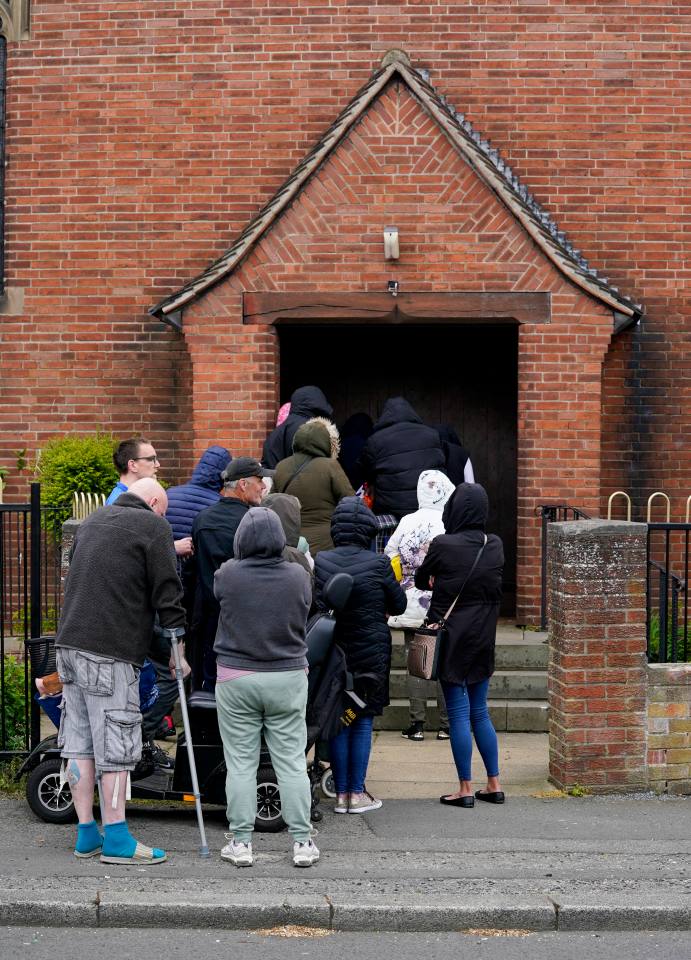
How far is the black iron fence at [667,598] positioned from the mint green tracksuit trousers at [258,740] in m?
2.59

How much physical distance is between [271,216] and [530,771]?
5034 mm

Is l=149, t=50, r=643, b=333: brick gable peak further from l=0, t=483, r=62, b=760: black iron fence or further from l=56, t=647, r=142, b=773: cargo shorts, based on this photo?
l=56, t=647, r=142, b=773: cargo shorts

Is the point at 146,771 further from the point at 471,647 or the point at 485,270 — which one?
the point at 485,270

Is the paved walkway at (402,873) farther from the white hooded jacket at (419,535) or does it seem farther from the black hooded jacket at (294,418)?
the black hooded jacket at (294,418)

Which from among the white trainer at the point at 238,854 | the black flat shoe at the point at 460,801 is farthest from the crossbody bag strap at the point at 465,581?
the white trainer at the point at 238,854

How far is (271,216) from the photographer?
35.7 feet

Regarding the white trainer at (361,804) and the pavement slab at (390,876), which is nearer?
the pavement slab at (390,876)

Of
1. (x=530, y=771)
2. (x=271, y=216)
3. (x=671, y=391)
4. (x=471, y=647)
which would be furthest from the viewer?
(x=671, y=391)

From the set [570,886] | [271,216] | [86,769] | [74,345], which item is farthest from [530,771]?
[74,345]

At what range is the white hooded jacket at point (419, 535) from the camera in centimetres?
888

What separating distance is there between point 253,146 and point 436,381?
9.06 ft

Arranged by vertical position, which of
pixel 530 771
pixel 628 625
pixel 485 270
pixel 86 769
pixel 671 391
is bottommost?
pixel 530 771

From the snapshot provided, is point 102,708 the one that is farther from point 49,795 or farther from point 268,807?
point 268,807

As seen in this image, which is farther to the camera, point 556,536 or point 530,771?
Answer: point 530,771
